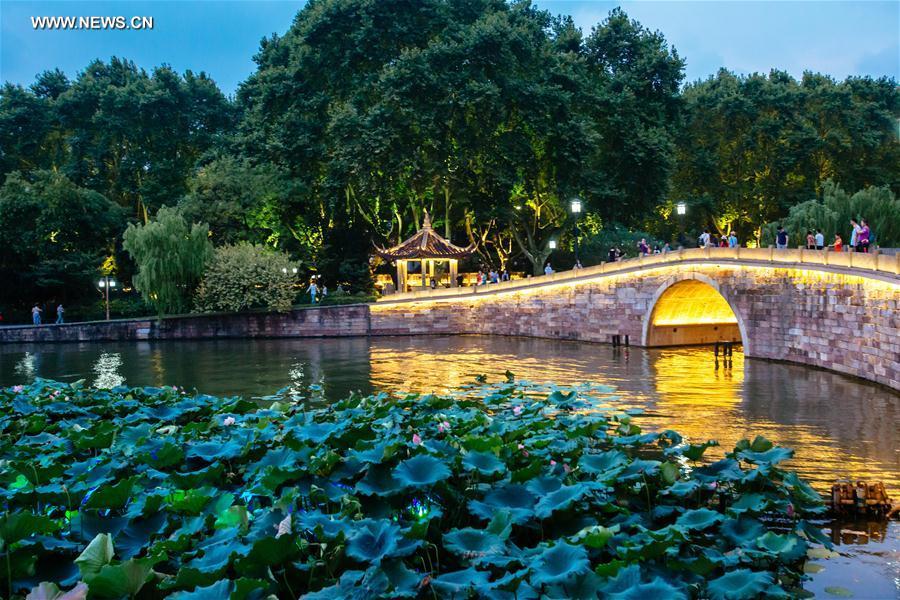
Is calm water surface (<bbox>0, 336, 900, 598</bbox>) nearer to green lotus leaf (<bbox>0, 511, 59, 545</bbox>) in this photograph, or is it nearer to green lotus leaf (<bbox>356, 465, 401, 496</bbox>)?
green lotus leaf (<bbox>356, 465, 401, 496</bbox>)

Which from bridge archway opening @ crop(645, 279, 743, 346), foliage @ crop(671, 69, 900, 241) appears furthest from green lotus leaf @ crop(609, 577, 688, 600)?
foliage @ crop(671, 69, 900, 241)

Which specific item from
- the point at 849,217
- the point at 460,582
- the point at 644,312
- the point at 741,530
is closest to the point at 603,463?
the point at 741,530

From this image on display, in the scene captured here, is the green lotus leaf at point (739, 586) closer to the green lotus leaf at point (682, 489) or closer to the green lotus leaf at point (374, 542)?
the green lotus leaf at point (682, 489)

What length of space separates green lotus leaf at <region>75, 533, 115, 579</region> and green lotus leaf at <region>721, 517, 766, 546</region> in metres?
4.02

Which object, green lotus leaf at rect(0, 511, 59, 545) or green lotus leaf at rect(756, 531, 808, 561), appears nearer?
green lotus leaf at rect(0, 511, 59, 545)

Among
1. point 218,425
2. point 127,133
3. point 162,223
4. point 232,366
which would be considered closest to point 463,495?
point 218,425

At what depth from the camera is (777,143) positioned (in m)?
46.8

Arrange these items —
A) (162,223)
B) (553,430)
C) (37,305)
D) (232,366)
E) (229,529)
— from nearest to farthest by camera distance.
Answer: (229,529)
(553,430)
(232,366)
(162,223)
(37,305)

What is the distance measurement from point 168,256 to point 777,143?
113 ft

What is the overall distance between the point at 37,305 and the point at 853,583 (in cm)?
4503

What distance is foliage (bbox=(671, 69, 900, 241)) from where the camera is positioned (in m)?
46.2

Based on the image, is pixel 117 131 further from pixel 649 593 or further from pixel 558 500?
pixel 649 593

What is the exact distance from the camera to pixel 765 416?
15742 millimetres

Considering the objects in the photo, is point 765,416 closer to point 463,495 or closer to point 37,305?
point 463,495
